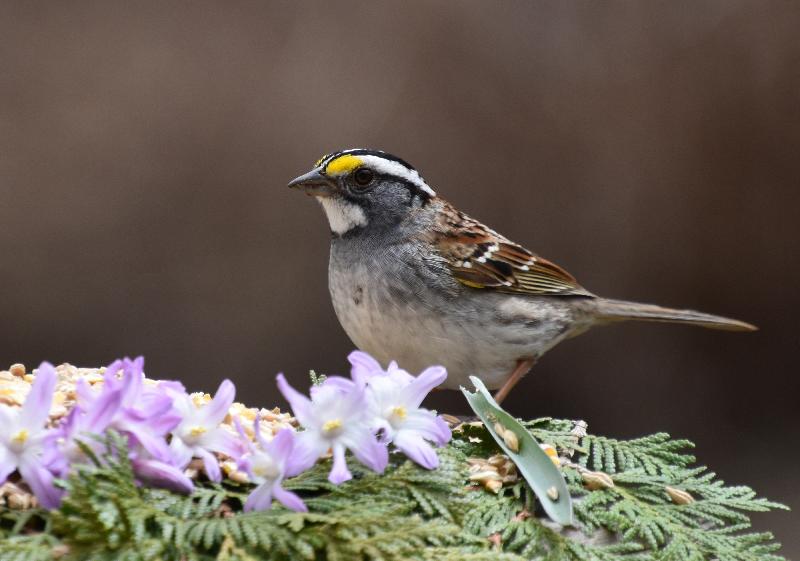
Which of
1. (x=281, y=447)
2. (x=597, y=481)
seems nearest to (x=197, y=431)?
(x=281, y=447)

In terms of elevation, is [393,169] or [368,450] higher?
[393,169]

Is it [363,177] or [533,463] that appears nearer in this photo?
[533,463]

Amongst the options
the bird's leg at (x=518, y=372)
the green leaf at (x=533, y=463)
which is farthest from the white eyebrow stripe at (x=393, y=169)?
the green leaf at (x=533, y=463)

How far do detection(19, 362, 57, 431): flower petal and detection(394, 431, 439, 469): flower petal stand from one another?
372 millimetres

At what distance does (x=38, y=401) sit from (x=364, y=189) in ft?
4.37

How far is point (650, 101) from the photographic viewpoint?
3.97 meters

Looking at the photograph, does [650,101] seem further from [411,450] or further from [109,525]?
[109,525]

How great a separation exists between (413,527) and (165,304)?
9.74 ft

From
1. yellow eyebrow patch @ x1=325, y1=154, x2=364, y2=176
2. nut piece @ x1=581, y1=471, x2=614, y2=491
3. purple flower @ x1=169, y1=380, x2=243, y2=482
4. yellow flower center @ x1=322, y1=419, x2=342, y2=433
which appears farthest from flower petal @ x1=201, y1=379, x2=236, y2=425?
yellow eyebrow patch @ x1=325, y1=154, x2=364, y2=176

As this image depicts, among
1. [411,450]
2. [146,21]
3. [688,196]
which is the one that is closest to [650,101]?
[688,196]

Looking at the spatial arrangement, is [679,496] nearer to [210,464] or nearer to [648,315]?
[210,464]

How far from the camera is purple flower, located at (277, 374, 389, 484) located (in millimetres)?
1123

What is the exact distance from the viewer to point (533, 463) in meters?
1.28

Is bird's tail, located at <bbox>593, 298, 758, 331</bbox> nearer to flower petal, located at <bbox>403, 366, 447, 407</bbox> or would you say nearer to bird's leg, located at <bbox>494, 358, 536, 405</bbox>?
bird's leg, located at <bbox>494, 358, 536, 405</bbox>
